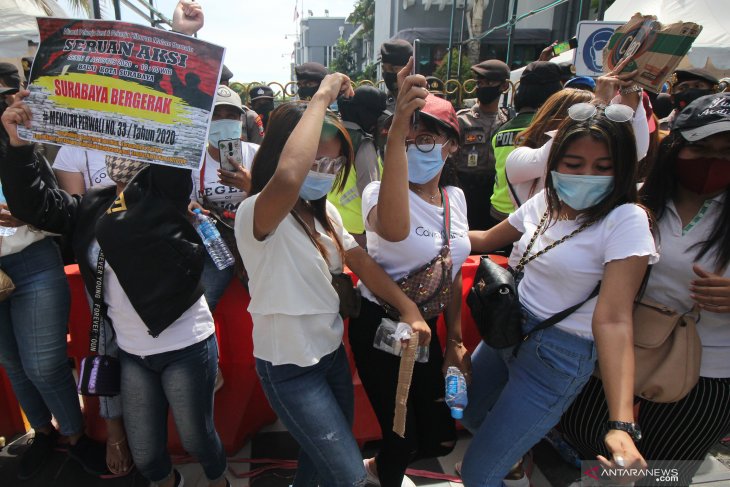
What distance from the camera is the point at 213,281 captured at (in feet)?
8.26

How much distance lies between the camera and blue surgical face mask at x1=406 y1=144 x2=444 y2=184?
1.96 m

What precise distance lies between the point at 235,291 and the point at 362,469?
1320mm

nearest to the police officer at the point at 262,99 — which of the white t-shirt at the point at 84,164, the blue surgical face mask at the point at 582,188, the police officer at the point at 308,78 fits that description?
the police officer at the point at 308,78

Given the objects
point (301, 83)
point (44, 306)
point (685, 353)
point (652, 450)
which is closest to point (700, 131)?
point (685, 353)

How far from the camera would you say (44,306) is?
2336 mm

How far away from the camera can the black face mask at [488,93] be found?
3.97 meters

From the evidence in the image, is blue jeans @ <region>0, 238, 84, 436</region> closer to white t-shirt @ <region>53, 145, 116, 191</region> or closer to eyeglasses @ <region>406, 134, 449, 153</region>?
white t-shirt @ <region>53, 145, 116, 191</region>

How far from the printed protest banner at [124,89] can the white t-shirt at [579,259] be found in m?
1.41

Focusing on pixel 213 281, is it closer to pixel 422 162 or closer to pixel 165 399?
pixel 165 399

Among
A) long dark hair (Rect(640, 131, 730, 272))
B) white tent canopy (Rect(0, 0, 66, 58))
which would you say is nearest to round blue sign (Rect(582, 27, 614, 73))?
long dark hair (Rect(640, 131, 730, 272))

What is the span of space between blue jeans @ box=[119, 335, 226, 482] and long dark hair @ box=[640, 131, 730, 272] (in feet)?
6.71

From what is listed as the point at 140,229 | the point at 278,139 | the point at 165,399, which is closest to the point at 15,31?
the point at 140,229

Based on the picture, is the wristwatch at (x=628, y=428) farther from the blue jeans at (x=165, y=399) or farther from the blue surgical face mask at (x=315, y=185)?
the blue jeans at (x=165, y=399)

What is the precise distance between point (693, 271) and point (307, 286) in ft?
4.86
